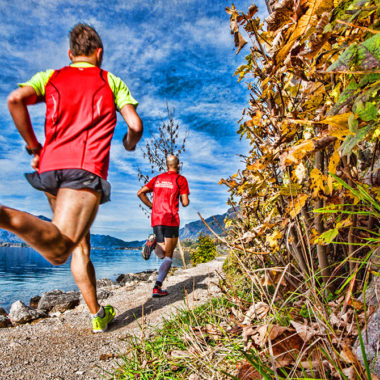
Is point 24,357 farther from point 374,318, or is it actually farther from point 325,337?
point 374,318

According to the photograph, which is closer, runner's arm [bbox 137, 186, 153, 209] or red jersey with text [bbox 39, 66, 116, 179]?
red jersey with text [bbox 39, 66, 116, 179]

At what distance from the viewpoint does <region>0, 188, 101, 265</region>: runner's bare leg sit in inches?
55.9

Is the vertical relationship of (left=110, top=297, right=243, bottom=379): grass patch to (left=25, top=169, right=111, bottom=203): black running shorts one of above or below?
below

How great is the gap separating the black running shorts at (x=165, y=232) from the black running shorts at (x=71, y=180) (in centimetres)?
288

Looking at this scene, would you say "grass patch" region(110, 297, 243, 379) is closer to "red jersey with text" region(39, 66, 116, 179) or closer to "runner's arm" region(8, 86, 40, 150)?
"red jersey with text" region(39, 66, 116, 179)

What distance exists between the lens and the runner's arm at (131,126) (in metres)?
1.84

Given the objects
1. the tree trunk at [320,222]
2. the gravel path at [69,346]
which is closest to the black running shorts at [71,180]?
the gravel path at [69,346]

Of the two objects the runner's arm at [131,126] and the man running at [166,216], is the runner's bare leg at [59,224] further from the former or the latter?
the man running at [166,216]

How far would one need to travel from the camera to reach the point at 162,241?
4633 mm

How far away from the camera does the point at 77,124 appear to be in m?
1.79

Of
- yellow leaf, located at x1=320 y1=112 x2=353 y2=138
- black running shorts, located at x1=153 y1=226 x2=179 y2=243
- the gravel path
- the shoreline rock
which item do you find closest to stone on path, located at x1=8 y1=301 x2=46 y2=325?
the shoreline rock

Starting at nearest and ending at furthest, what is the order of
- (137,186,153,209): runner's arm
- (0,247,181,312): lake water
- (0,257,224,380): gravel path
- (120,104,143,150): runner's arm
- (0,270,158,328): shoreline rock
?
(120,104,143,150): runner's arm
(0,257,224,380): gravel path
(0,270,158,328): shoreline rock
(137,186,153,209): runner's arm
(0,247,181,312): lake water

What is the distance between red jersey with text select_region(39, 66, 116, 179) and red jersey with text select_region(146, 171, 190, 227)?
9.16 ft

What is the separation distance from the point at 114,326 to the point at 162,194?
226 cm
